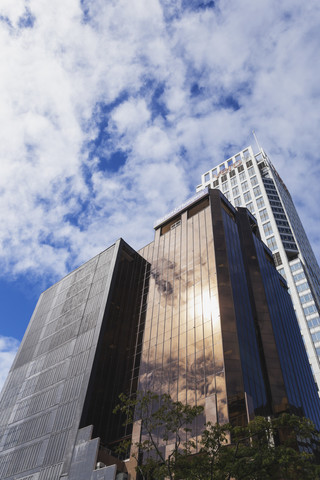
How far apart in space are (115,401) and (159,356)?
26.5ft

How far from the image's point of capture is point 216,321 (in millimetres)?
44281

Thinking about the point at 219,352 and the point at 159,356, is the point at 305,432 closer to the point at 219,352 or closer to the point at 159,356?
the point at 219,352

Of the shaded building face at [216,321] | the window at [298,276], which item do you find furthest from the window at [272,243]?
the shaded building face at [216,321]

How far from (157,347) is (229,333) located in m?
10.7

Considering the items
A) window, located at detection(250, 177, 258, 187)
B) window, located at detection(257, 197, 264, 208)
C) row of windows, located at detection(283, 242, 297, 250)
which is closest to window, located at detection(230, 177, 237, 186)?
window, located at detection(250, 177, 258, 187)

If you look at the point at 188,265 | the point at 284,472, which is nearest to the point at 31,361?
the point at 188,265

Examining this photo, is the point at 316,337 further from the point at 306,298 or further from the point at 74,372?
the point at 74,372

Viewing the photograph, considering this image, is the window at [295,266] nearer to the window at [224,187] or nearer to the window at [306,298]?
the window at [306,298]

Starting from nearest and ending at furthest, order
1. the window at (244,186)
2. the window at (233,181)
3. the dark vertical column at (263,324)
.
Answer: the dark vertical column at (263,324) < the window at (244,186) < the window at (233,181)

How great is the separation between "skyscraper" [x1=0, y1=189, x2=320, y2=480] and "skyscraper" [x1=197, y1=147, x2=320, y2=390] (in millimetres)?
35529

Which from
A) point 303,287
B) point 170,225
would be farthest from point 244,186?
point 170,225

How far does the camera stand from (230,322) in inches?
1729

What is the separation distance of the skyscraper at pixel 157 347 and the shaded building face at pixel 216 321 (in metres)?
0.16

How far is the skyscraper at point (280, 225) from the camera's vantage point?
98.6 metres
